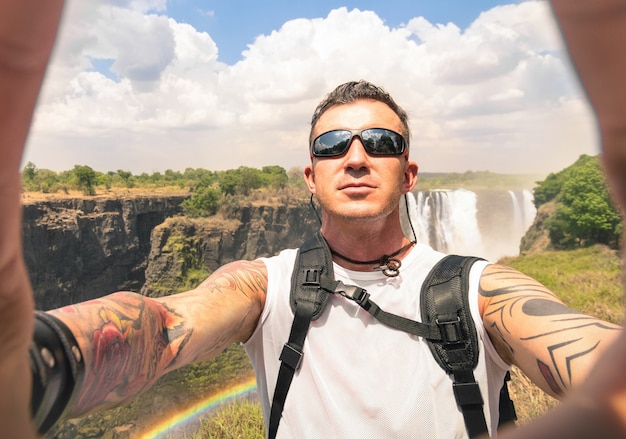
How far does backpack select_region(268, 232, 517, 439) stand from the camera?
1448 mm

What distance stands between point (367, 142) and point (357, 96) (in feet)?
1.10

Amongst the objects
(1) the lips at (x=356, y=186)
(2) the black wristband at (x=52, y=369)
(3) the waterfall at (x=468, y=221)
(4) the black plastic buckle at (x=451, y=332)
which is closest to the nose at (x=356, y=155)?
(1) the lips at (x=356, y=186)

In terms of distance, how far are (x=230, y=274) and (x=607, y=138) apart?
1739 millimetres

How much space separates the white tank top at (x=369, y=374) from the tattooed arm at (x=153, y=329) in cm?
16

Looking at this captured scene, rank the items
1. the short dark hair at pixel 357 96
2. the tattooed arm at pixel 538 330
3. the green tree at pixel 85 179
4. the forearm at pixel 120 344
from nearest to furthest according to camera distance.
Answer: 1. the forearm at pixel 120 344
2. the tattooed arm at pixel 538 330
3. the short dark hair at pixel 357 96
4. the green tree at pixel 85 179

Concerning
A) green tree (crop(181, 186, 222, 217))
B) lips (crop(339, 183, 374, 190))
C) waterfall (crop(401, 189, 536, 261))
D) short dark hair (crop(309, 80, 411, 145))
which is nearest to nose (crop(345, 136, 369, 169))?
lips (crop(339, 183, 374, 190))

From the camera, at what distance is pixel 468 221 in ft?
127

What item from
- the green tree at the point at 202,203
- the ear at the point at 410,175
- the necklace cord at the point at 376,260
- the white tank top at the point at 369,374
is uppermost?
the ear at the point at 410,175

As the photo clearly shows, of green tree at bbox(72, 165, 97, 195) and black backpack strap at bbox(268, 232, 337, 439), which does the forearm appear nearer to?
black backpack strap at bbox(268, 232, 337, 439)

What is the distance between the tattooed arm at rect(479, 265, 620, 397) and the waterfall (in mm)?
30730

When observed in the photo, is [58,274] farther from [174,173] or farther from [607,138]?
[607,138]

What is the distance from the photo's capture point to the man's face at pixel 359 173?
6.40ft

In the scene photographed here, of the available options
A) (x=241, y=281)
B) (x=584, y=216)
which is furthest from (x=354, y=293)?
(x=584, y=216)

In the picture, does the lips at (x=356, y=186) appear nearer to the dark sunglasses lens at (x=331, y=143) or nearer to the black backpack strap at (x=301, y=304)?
the dark sunglasses lens at (x=331, y=143)
